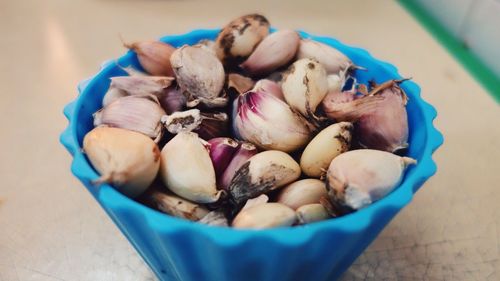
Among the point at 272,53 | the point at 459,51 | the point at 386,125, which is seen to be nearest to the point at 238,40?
the point at 272,53

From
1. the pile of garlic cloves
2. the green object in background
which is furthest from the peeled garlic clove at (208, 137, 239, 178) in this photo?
the green object in background

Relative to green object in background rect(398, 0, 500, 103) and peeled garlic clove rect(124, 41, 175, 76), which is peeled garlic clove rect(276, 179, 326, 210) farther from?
green object in background rect(398, 0, 500, 103)

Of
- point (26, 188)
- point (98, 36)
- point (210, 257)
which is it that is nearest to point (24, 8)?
point (98, 36)

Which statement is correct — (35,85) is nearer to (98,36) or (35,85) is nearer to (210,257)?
(98,36)

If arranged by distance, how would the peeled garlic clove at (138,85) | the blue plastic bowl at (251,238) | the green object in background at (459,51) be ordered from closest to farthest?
the blue plastic bowl at (251,238) < the peeled garlic clove at (138,85) < the green object in background at (459,51)

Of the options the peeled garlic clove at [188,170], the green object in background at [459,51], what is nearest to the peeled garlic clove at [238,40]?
the peeled garlic clove at [188,170]

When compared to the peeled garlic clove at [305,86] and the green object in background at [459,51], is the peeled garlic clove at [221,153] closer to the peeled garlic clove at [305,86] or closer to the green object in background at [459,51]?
the peeled garlic clove at [305,86]

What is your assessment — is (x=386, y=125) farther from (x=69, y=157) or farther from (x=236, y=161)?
(x=69, y=157)

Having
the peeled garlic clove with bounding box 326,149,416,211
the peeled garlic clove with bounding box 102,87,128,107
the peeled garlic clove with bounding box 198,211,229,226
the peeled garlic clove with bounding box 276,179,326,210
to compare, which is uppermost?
the peeled garlic clove with bounding box 102,87,128,107
